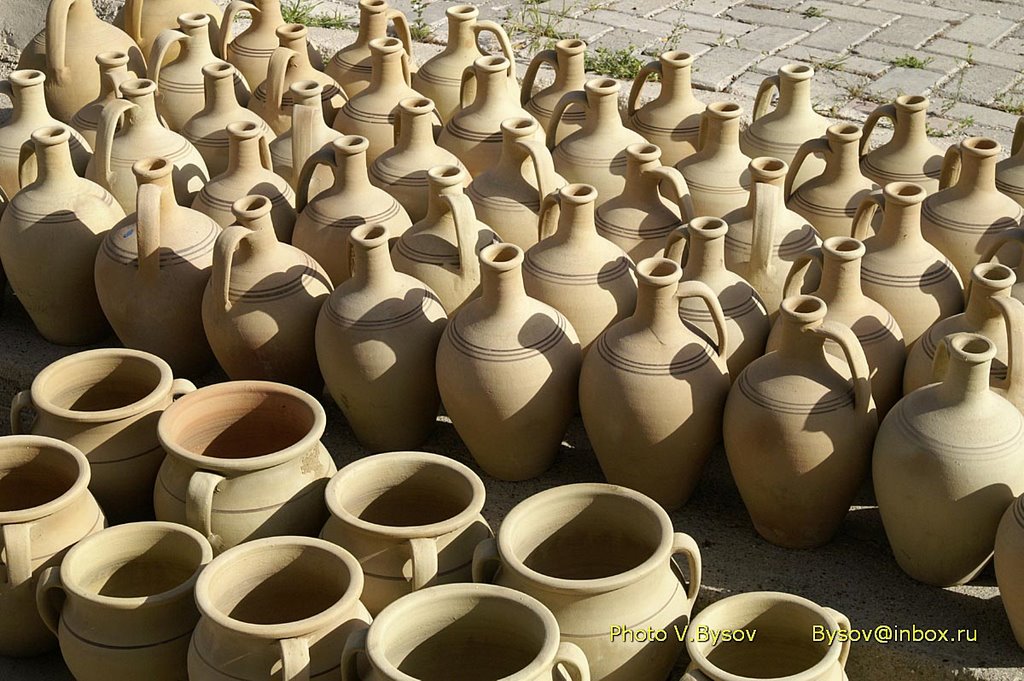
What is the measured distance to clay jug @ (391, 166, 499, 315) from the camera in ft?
13.3

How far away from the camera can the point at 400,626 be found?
9.22 ft

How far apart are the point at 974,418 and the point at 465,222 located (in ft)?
5.20

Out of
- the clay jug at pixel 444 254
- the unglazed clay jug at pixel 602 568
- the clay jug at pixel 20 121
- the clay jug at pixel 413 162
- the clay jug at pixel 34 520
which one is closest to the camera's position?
the unglazed clay jug at pixel 602 568

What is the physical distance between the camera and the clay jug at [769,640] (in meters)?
2.87

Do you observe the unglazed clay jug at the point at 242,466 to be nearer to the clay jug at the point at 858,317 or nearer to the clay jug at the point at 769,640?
the clay jug at the point at 769,640

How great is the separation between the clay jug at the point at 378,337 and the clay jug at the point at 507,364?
122mm

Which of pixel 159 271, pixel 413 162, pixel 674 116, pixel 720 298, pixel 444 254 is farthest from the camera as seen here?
pixel 674 116

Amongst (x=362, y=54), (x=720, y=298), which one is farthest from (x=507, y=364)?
(x=362, y=54)

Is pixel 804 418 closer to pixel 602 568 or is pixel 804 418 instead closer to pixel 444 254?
pixel 602 568

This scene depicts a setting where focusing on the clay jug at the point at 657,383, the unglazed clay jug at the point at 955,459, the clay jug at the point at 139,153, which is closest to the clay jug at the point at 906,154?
the clay jug at the point at 657,383

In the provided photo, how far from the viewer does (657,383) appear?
3.52 metres

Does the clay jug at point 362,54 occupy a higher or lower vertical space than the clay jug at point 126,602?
higher

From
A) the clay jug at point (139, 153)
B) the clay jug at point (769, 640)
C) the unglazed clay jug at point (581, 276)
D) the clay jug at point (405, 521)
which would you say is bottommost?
the clay jug at point (769, 640)

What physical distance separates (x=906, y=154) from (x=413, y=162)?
1.76 meters
